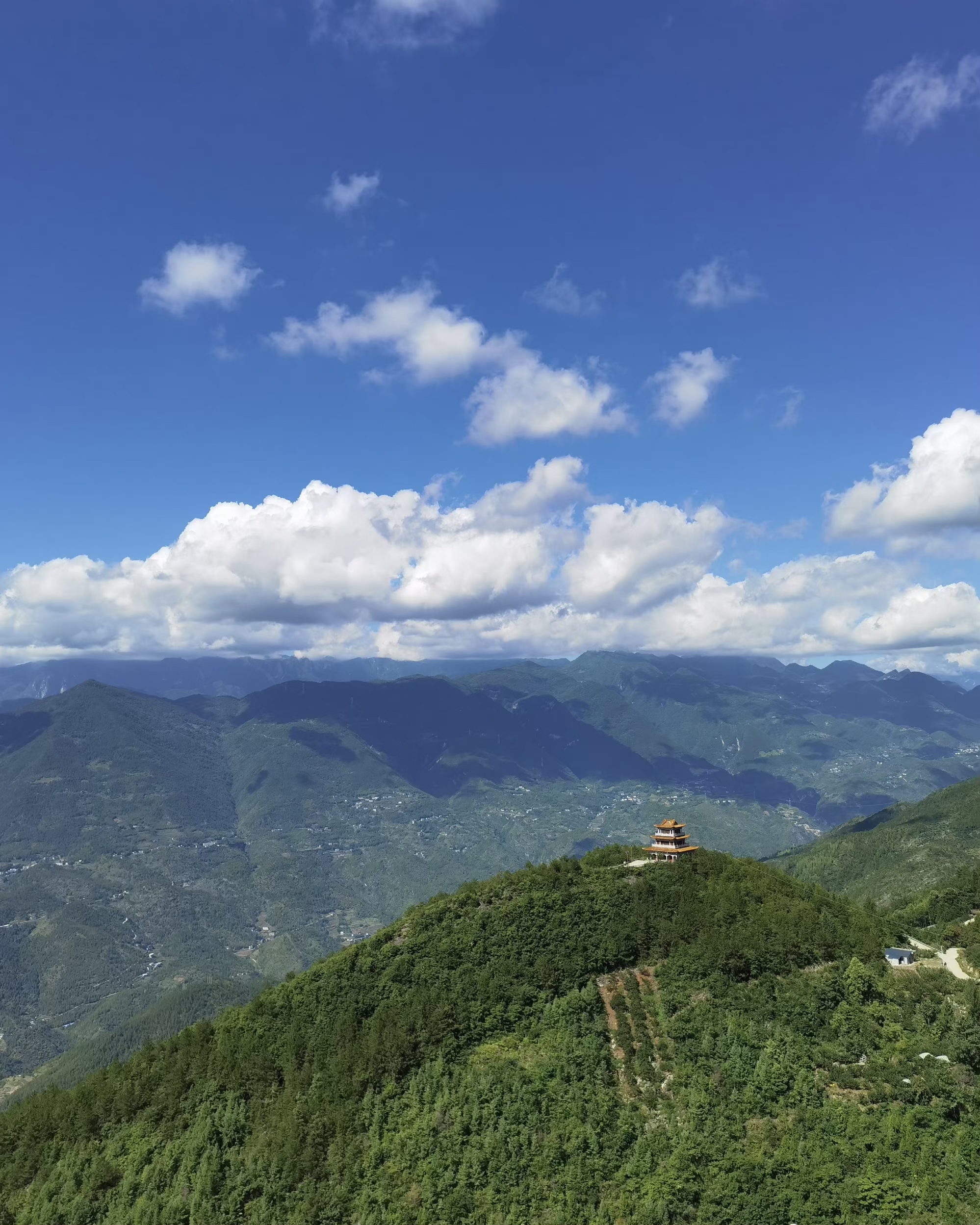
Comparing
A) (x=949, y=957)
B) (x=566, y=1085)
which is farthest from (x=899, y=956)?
(x=566, y=1085)

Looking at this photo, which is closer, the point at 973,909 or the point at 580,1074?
the point at 580,1074

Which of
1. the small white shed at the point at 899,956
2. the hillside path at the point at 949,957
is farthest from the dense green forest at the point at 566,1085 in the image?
the hillside path at the point at 949,957

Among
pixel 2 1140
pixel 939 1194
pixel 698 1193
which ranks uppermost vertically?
pixel 939 1194

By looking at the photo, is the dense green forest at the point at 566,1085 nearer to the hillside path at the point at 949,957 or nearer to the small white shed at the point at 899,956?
the small white shed at the point at 899,956

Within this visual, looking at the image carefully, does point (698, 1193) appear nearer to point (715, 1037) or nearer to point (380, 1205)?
point (715, 1037)

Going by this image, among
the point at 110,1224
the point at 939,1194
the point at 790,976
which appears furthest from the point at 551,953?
the point at 110,1224

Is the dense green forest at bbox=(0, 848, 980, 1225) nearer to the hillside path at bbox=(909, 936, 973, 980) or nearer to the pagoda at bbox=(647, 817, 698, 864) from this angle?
the hillside path at bbox=(909, 936, 973, 980)
